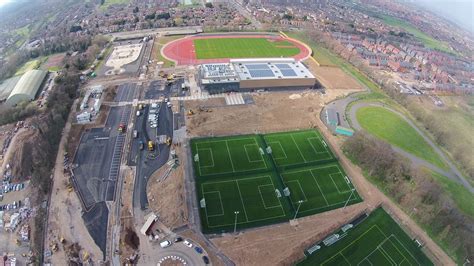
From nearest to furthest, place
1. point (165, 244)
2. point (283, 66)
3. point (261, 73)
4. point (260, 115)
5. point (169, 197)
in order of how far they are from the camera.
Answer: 1. point (165, 244)
2. point (169, 197)
3. point (260, 115)
4. point (261, 73)
5. point (283, 66)

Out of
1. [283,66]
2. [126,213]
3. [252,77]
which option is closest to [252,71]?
[252,77]

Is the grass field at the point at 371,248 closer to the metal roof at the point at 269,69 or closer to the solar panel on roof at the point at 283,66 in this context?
the metal roof at the point at 269,69

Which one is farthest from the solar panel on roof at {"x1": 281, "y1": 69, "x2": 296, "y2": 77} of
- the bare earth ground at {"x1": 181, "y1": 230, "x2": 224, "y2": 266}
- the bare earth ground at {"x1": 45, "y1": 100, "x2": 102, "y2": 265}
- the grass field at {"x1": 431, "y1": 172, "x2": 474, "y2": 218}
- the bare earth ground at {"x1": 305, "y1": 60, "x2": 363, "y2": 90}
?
the bare earth ground at {"x1": 45, "y1": 100, "x2": 102, "y2": 265}

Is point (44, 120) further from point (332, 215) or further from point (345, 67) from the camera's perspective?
point (345, 67)

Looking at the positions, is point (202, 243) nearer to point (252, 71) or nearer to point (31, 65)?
point (252, 71)

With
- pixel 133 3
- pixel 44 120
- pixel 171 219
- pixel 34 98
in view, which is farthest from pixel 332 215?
pixel 133 3

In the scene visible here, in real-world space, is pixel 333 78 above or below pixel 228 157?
above
